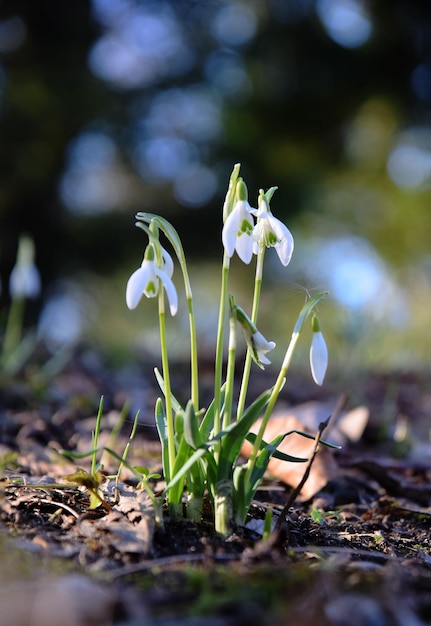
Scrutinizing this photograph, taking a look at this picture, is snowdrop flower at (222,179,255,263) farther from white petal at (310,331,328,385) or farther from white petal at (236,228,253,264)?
white petal at (310,331,328,385)

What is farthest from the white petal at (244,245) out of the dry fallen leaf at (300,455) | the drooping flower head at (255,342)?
the dry fallen leaf at (300,455)

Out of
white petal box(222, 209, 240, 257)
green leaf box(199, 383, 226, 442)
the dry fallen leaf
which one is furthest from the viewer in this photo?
the dry fallen leaf

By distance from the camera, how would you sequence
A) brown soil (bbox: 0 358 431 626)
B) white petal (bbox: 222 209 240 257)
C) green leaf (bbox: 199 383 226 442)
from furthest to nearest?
1. green leaf (bbox: 199 383 226 442)
2. white petal (bbox: 222 209 240 257)
3. brown soil (bbox: 0 358 431 626)

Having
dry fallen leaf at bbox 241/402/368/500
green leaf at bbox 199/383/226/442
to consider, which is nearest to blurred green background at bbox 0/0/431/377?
dry fallen leaf at bbox 241/402/368/500

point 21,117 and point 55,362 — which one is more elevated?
point 21,117

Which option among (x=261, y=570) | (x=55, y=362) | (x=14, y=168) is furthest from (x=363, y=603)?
(x=14, y=168)

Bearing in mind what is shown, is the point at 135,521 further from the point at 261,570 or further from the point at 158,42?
the point at 158,42
